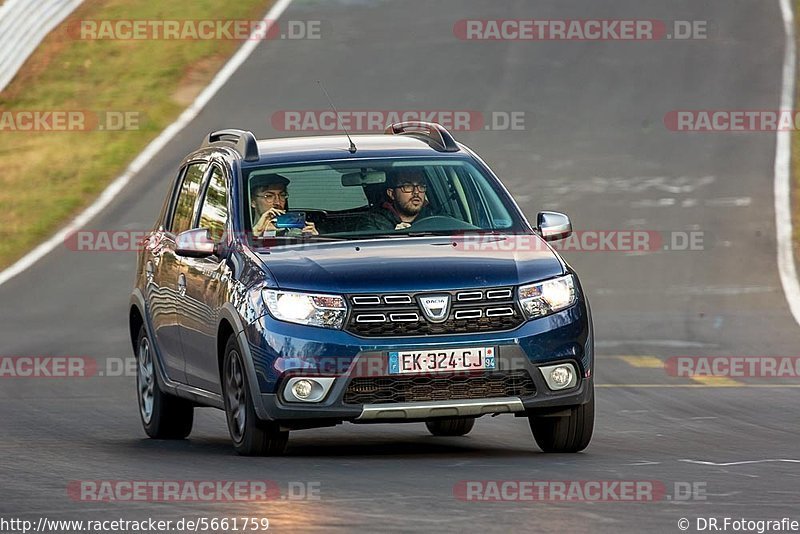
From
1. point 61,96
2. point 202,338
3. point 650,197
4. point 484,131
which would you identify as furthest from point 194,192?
point 61,96

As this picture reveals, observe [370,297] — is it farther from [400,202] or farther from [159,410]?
[159,410]

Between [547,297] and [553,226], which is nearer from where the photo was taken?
[547,297]

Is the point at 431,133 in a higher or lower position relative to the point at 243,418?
higher

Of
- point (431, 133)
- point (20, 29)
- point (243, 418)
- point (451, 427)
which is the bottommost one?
point (451, 427)

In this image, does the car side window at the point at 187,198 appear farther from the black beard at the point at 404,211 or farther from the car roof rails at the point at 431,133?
the black beard at the point at 404,211

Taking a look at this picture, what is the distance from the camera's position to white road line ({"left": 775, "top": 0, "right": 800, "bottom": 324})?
2078cm

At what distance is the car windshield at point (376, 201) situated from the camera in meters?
11.0

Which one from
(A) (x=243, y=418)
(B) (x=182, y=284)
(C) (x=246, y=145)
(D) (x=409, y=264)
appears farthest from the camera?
(B) (x=182, y=284)

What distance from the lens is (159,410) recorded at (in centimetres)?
1254

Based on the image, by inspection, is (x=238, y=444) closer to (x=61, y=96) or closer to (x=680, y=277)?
(x=680, y=277)

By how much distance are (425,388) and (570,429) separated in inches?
41.1

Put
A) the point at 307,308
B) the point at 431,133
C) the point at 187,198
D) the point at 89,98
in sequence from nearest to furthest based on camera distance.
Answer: the point at 307,308 < the point at 431,133 < the point at 187,198 < the point at 89,98

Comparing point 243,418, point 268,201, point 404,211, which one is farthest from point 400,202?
point 243,418

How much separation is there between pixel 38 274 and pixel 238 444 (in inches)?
483
